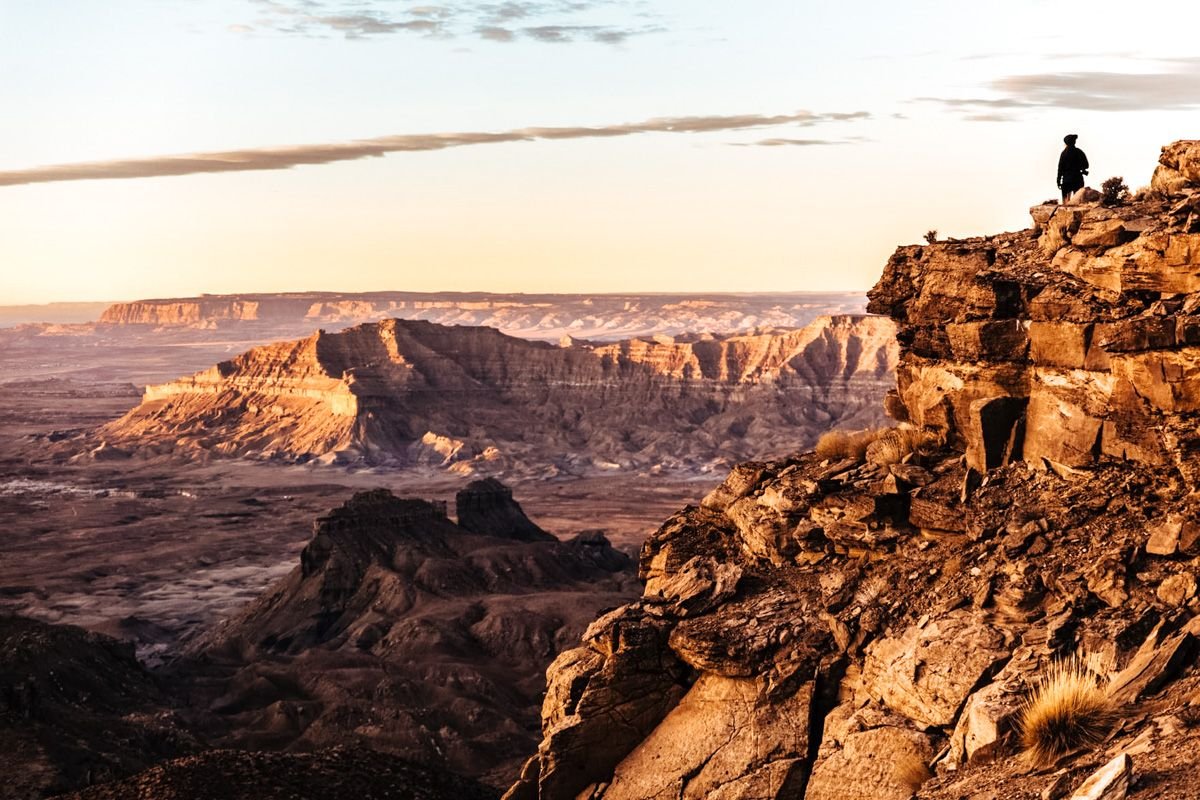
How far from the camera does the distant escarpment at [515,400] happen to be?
165000 millimetres

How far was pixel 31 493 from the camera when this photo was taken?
14175cm

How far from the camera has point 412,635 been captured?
67.8m

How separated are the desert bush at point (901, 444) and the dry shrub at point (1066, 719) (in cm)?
633

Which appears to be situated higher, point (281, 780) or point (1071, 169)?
point (1071, 169)

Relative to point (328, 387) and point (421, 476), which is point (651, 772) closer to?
point (421, 476)

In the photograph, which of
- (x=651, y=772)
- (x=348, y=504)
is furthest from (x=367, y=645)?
(x=651, y=772)

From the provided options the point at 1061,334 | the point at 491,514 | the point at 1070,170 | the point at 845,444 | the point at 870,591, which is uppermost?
the point at 1070,170

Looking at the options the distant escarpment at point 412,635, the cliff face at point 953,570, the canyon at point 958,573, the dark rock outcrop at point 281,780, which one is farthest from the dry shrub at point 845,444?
the distant escarpment at point 412,635

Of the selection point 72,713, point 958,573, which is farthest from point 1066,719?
point 72,713

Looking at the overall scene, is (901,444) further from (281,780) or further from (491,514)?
(491,514)

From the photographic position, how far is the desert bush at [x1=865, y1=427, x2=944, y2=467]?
19.7 m

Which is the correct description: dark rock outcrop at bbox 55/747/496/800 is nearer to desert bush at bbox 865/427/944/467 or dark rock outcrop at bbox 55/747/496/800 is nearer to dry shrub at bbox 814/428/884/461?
dry shrub at bbox 814/428/884/461

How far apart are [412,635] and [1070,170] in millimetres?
51002

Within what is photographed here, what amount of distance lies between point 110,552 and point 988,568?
98157 mm
